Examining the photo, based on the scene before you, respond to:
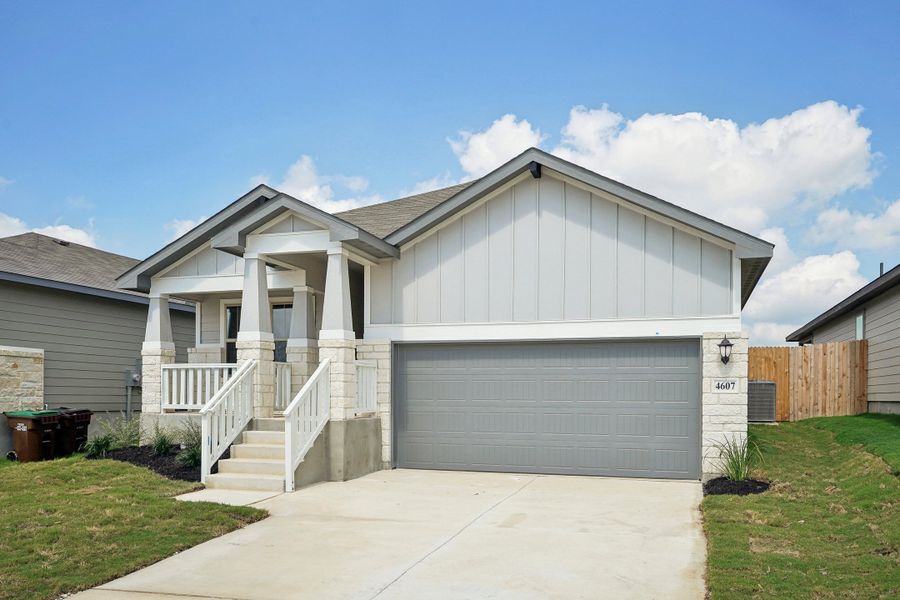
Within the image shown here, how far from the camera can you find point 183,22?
14594 millimetres

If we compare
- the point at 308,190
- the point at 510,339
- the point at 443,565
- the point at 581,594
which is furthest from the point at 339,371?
the point at 308,190

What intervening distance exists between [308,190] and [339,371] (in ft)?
A: 42.9

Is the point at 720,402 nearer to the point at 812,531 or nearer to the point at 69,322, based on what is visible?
the point at 812,531

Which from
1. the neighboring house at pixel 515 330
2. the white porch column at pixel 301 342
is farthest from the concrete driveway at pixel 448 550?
the white porch column at pixel 301 342

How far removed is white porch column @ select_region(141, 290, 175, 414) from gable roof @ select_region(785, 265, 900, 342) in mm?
13735

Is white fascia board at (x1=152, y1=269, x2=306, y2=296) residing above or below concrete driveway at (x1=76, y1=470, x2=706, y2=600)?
above

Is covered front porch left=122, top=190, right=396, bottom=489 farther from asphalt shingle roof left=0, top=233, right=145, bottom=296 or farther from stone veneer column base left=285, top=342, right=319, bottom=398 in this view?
asphalt shingle roof left=0, top=233, right=145, bottom=296

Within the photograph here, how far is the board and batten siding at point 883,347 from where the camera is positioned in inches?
632

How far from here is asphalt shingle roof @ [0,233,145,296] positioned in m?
14.7

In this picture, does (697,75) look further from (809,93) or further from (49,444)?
(49,444)

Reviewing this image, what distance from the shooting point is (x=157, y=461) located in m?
11.3

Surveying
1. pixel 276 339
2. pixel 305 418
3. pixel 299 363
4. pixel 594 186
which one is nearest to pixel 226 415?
pixel 305 418

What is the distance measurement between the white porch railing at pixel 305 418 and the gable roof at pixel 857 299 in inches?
442

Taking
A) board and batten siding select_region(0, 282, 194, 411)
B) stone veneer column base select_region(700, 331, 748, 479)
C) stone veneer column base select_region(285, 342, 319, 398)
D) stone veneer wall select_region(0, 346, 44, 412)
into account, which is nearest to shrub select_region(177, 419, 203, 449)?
stone veneer column base select_region(285, 342, 319, 398)
